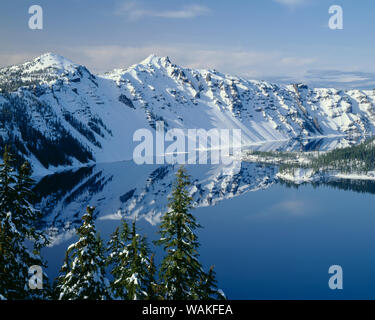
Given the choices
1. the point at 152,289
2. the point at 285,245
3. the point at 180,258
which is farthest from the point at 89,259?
the point at 285,245

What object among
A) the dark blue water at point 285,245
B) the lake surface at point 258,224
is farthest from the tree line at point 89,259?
the lake surface at point 258,224

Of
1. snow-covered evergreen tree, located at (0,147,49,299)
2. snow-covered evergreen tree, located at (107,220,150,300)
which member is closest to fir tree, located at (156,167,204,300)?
snow-covered evergreen tree, located at (107,220,150,300)

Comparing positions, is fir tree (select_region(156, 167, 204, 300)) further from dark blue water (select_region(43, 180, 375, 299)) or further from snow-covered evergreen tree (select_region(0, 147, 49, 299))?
dark blue water (select_region(43, 180, 375, 299))

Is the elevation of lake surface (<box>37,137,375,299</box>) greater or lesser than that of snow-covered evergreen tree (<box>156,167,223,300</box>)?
lesser

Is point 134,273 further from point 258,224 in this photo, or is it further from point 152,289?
point 258,224
